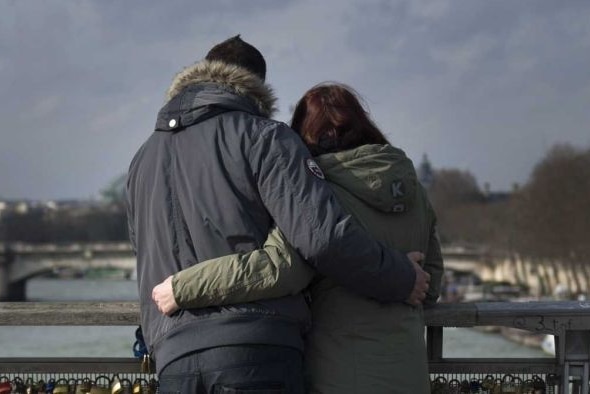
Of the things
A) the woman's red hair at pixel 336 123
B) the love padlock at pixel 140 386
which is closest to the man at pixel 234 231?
the woman's red hair at pixel 336 123

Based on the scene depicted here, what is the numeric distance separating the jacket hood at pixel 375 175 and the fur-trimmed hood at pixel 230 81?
182 millimetres

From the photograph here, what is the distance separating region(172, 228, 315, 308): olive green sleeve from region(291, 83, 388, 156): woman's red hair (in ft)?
0.94

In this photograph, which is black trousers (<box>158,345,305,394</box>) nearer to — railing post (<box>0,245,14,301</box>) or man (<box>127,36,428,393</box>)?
man (<box>127,36,428,393</box>)

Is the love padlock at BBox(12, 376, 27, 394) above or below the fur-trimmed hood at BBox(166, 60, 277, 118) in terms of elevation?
below

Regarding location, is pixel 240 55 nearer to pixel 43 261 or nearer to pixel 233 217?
pixel 233 217

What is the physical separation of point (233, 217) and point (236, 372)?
326 mm

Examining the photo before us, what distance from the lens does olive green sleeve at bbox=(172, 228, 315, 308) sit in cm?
231

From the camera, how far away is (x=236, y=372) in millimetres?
2256

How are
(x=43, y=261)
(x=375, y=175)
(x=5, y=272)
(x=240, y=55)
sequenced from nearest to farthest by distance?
(x=375, y=175) → (x=240, y=55) → (x=5, y=272) → (x=43, y=261)

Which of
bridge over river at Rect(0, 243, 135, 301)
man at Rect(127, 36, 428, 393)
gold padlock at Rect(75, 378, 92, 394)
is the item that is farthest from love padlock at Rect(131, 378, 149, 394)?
bridge over river at Rect(0, 243, 135, 301)

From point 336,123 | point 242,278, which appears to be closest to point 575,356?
point 336,123

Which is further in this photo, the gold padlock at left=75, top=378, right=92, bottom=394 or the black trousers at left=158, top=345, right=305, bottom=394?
the gold padlock at left=75, top=378, right=92, bottom=394

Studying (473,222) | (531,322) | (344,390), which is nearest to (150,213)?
(344,390)

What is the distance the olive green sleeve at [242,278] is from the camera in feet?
7.58
